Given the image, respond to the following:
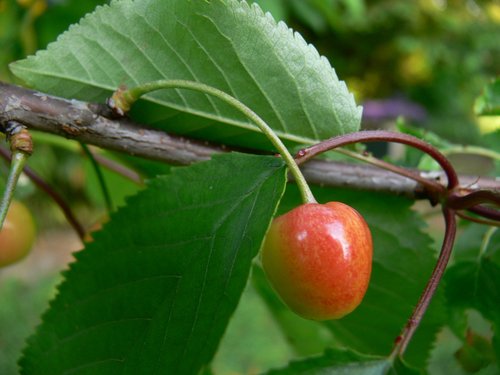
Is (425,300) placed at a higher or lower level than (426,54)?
higher

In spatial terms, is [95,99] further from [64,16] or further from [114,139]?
[64,16]

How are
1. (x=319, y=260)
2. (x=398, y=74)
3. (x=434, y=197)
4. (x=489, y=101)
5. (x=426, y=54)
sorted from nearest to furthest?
(x=319, y=260) → (x=434, y=197) → (x=489, y=101) → (x=426, y=54) → (x=398, y=74)

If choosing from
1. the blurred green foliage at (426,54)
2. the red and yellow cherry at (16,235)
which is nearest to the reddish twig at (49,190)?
the red and yellow cherry at (16,235)

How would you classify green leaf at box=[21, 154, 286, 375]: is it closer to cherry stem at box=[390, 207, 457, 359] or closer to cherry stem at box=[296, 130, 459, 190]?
cherry stem at box=[296, 130, 459, 190]

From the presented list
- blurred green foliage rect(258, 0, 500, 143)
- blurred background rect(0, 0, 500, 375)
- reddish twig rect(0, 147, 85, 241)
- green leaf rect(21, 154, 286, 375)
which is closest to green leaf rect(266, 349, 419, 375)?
green leaf rect(21, 154, 286, 375)

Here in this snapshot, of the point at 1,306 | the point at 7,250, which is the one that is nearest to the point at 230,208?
the point at 7,250

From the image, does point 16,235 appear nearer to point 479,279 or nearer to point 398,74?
point 479,279

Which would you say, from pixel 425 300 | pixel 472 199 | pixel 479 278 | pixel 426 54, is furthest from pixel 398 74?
pixel 425 300
